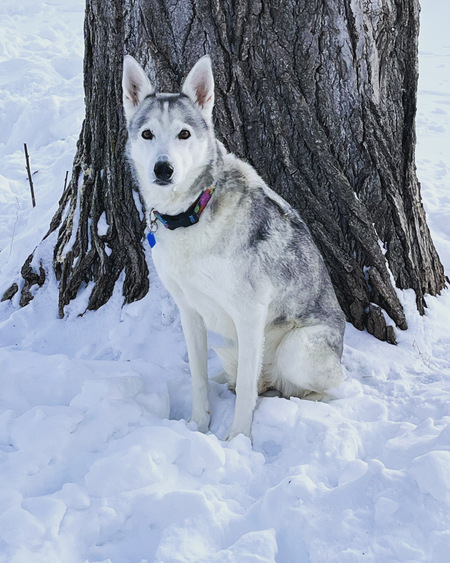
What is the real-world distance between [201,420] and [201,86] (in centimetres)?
184

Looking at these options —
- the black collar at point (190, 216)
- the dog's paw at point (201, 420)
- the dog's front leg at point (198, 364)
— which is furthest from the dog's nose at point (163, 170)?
the dog's paw at point (201, 420)

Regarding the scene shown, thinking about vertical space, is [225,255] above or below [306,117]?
below

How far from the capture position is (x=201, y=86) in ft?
9.87

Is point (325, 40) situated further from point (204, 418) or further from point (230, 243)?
point (204, 418)

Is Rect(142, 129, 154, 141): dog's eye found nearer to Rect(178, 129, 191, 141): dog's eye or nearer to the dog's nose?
Rect(178, 129, 191, 141): dog's eye

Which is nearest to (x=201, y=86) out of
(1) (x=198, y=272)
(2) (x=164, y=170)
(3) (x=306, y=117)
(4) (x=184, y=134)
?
(4) (x=184, y=134)

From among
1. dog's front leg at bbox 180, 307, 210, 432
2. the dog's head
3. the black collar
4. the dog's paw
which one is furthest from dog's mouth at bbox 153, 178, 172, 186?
the dog's paw

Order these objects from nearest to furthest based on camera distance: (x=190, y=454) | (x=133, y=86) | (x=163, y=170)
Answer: (x=190, y=454) → (x=163, y=170) → (x=133, y=86)

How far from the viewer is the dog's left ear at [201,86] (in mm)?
2936

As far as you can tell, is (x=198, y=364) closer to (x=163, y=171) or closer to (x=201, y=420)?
(x=201, y=420)

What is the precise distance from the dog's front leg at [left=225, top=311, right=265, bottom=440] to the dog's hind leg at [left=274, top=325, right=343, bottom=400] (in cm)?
24

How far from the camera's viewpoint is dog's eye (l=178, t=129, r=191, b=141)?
2.82m

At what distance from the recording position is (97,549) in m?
2.02

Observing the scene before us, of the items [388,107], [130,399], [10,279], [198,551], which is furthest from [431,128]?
[198,551]
